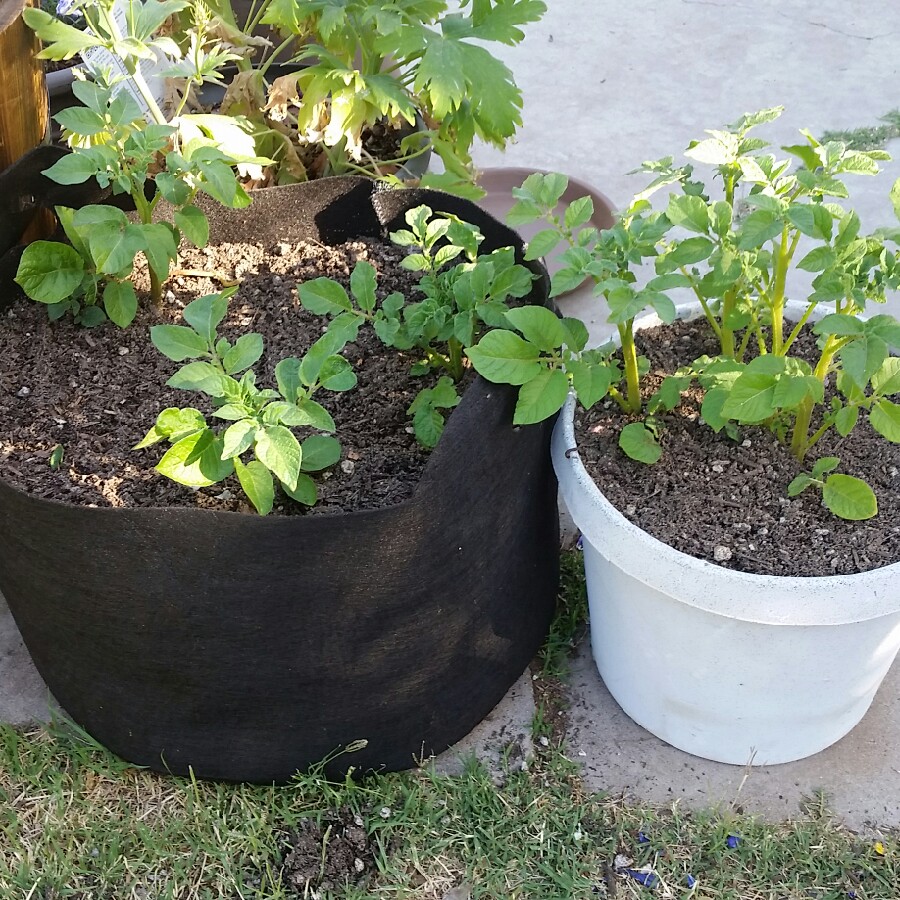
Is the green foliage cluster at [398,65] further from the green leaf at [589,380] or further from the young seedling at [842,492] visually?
the young seedling at [842,492]

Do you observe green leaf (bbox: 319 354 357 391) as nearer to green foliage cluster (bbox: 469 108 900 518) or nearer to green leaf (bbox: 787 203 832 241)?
green foliage cluster (bbox: 469 108 900 518)

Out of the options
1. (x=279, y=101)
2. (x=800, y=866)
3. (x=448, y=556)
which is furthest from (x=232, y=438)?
(x=800, y=866)

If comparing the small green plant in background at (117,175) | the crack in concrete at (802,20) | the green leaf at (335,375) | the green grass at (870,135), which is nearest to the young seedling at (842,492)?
the green leaf at (335,375)

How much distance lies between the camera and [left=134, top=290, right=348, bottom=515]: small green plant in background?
1.27m

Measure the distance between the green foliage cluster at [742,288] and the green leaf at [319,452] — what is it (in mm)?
225

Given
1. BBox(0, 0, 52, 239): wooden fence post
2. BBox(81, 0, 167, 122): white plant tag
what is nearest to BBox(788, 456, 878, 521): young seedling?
BBox(81, 0, 167, 122): white plant tag

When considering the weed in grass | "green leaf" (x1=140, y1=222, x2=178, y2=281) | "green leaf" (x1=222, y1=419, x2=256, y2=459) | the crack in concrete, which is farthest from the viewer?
the crack in concrete

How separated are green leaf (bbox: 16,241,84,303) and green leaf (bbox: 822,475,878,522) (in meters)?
1.19

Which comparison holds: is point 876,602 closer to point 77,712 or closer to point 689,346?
point 689,346

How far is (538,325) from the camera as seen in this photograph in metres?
1.41

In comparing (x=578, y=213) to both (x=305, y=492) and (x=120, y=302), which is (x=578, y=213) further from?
(x=120, y=302)

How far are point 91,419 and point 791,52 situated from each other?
9.51 feet

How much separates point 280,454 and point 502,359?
328 mm

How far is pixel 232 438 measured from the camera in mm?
1258
